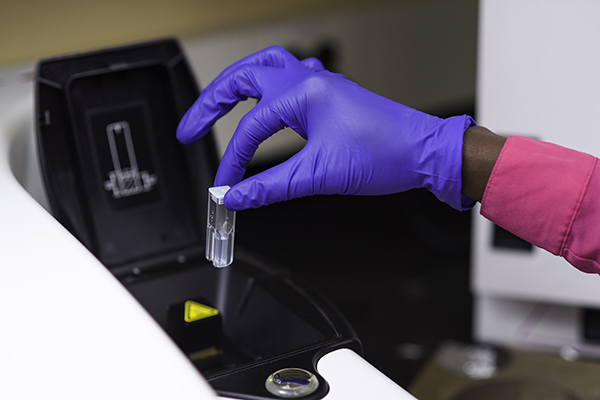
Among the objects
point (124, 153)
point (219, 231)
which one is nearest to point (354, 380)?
point (219, 231)

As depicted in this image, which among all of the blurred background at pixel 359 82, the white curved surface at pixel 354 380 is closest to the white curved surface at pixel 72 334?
the white curved surface at pixel 354 380

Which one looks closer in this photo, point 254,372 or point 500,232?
point 254,372

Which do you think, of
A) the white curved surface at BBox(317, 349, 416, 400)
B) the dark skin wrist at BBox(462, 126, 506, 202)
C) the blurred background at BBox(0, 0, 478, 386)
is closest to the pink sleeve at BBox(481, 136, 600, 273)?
the dark skin wrist at BBox(462, 126, 506, 202)

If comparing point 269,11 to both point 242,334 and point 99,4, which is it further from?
point 242,334

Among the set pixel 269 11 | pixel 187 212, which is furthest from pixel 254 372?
pixel 269 11

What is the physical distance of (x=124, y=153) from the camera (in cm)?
75

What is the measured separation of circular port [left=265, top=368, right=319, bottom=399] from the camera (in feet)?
1.52

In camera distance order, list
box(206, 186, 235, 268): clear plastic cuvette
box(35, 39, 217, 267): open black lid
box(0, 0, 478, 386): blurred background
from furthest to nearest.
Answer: box(0, 0, 478, 386): blurred background, box(35, 39, 217, 267): open black lid, box(206, 186, 235, 268): clear plastic cuvette

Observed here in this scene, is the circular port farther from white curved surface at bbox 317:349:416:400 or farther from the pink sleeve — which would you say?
the pink sleeve

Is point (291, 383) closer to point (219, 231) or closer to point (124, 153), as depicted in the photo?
point (219, 231)

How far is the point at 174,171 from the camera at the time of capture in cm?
78

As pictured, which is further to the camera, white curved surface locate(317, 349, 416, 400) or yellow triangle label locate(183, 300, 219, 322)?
yellow triangle label locate(183, 300, 219, 322)

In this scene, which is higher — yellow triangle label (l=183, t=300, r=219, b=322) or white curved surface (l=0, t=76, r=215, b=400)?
white curved surface (l=0, t=76, r=215, b=400)

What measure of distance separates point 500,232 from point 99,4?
2.86 feet
